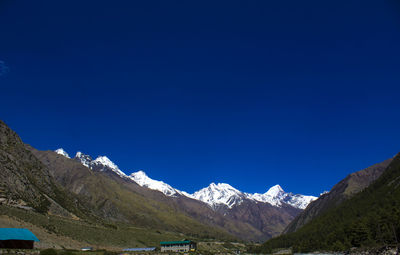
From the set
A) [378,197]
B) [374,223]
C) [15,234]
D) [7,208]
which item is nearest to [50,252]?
[15,234]

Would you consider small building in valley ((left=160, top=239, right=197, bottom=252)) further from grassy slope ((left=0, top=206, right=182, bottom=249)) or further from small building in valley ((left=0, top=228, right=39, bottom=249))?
small building in valley ((left=0, top=228, right=39, bottom=249))

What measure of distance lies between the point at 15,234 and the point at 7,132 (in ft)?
427

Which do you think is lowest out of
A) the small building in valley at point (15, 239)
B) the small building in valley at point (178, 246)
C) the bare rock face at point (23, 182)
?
the small building in valley at point (178, 246)

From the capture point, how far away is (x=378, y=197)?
414 ft

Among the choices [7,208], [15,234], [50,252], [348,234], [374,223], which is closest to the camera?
[50,252]

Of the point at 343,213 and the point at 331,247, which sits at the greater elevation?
the point at 343,213

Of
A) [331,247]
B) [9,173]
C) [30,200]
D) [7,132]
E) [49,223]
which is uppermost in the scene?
[7,132]

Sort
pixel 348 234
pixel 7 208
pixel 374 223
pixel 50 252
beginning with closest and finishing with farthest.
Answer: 1. pixel 50 252
2. pixel 374 223
3. pixel 348 234
4. pixel 7 208

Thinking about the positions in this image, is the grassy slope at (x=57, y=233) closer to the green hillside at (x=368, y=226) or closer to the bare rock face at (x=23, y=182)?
the bare rock face at (x=23, y=182)

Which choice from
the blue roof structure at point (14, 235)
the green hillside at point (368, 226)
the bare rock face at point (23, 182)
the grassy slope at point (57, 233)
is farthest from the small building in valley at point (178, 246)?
the blue roof structure at point (14, 235)

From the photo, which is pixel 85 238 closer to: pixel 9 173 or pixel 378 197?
pixel 9 173

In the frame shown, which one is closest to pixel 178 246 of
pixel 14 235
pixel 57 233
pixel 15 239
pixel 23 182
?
pixel 57 233

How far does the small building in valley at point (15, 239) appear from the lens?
66.6 m

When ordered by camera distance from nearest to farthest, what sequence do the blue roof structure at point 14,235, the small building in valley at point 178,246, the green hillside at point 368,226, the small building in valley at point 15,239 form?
the small building in valley at point 15,239, the blue roof structure at point 14,235, the green hillside at point 368,226, the small building in valley at point 178,246
